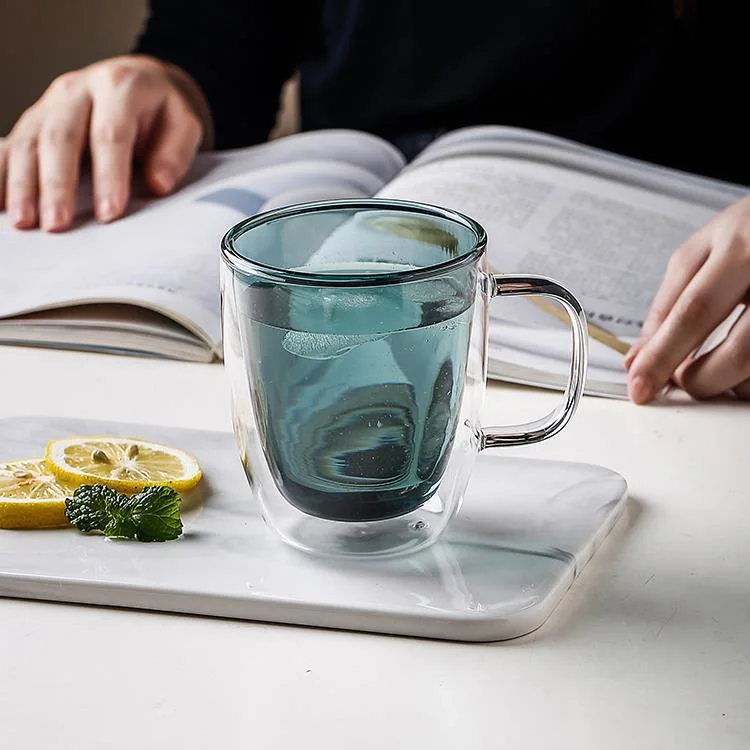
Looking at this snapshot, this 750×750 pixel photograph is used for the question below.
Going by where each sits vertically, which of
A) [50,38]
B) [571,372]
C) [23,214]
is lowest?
[50,38]

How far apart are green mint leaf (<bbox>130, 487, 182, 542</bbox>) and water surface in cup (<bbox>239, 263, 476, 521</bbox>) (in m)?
0.06

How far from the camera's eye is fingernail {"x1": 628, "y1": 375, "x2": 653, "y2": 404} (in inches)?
33.7

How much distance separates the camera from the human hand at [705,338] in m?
0.85

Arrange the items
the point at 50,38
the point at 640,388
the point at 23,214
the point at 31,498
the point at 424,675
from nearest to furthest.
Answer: the point at 424,675
the point at 31,498
the point at 640,388
the point at 23,214
the point at 50,38

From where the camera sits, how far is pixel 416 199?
1092mm

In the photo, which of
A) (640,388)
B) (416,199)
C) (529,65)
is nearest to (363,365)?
(640,388)

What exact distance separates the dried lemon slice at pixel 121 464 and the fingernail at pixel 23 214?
54cm

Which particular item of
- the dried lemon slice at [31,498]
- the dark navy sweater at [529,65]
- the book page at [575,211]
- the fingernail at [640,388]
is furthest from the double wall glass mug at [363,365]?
the dark navy sweater at [529,65]

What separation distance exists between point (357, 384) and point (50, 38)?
2191mm

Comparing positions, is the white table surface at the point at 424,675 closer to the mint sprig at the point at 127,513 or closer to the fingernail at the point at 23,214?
the mint sprig at the point at 127,513

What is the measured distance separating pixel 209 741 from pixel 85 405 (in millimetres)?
418

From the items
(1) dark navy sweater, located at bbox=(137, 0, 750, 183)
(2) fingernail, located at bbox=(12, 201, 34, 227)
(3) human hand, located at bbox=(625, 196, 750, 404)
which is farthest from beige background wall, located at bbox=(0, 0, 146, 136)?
(3) human hand, located at bbox=(625, 196, 750, 404)

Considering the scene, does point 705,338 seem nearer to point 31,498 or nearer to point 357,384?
point 357,384

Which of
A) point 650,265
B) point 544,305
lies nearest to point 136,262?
point 544,305
